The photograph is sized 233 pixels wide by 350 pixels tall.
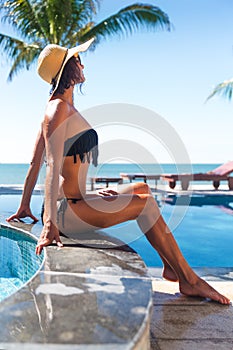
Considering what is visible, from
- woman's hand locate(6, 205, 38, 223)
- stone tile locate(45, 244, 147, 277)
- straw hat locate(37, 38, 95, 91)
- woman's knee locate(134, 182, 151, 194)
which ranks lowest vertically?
woman's hand locate(6, 205, 38, 223)

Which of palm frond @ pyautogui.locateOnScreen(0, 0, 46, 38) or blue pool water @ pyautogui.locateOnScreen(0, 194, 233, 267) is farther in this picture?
palm frond @ pyautogui.locateOnScreen(0, 0, 46, 38)

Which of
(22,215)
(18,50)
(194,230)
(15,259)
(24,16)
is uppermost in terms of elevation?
Result: (24,16)

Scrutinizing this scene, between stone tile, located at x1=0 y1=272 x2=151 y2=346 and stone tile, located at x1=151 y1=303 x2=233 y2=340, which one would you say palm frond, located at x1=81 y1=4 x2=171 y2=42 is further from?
stone tile, located at x1=0 y1=272 x2=151 y2=346

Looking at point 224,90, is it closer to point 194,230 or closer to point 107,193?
point 194,230

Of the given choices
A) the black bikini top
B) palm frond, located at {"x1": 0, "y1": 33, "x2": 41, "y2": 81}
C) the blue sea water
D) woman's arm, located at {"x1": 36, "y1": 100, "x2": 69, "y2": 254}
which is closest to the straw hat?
woman's arm, located at {"x1": 36, "y1": 100, "x2": 69, "y2": 254}

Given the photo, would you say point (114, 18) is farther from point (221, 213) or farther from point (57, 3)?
point (221, 213)

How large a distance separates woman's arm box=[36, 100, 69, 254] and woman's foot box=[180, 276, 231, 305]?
953 millimetres

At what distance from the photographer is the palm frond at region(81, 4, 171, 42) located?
955cm

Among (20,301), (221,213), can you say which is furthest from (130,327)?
(221,213)

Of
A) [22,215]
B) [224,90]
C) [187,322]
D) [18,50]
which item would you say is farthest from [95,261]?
[224,90]

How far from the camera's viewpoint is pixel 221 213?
877 centimetres

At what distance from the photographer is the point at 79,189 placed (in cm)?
238

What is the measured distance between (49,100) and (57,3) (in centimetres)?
752

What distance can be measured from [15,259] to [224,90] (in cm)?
1496
